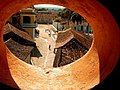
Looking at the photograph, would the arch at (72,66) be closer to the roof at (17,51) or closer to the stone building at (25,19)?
the roof at (17,51)

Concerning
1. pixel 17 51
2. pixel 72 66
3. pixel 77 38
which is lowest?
pixel 17 51

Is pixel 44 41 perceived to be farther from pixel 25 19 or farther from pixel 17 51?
pixel 17 51

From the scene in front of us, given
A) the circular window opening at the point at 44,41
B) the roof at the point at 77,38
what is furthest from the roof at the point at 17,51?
the roof at the point at 77,38

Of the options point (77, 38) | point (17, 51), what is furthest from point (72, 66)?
point (77, 38)

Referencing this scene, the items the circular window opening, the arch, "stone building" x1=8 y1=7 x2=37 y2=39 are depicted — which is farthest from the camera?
"stone building" x1=8 y1=7 x2=37 y2=39

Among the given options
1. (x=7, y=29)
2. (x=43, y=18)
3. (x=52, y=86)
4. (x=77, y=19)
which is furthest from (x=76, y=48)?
(x=43, y=18)

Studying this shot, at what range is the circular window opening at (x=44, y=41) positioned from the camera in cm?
1727

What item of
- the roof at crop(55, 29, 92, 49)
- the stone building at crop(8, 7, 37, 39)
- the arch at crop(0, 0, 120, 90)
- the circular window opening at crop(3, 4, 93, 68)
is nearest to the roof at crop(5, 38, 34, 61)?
the circular window opening at crop(3, 4, 93, 68)

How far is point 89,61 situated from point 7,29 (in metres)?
21.6

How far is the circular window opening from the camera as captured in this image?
17266 millimetres

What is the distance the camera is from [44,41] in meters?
39.2

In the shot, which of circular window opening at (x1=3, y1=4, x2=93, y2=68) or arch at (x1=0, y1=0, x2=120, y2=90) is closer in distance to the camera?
arch at (x1=0, y1=0, x2=120, y2=90)

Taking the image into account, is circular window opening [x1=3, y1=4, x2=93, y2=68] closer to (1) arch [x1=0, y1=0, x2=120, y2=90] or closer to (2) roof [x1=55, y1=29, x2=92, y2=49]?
(2) roof [x1=55, y1=29, x2=92, y2=49]

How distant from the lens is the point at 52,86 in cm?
363
